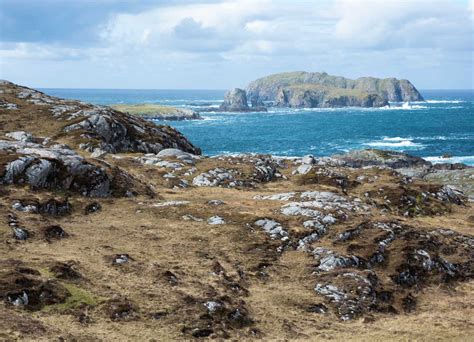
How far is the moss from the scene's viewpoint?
31.0m

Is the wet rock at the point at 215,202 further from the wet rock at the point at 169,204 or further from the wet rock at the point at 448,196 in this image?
the wet rock at the point at 448,196

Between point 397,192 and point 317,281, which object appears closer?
point 317,281

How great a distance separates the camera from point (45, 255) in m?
38.0

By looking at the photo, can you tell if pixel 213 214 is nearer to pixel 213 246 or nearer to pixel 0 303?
pixel 213 246

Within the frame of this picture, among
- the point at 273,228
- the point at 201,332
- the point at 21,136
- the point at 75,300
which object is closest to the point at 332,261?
the point at 273,228

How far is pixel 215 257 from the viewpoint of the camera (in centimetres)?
4322

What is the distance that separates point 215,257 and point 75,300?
13.9 m

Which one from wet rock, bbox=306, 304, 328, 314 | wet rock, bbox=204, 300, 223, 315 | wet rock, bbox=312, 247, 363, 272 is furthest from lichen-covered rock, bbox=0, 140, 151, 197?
wet rock, bbox=306, 304, 328, 314

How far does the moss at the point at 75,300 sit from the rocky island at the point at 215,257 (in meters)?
0.07

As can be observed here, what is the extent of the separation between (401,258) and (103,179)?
32.8 metres

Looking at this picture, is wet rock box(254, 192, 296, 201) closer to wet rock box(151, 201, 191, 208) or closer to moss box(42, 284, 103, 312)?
wet rock box(151, 201, 191, 208)

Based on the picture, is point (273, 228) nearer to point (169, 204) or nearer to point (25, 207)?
point (169, 204)

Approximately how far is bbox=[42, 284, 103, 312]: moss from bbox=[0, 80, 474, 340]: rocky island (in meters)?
0.07

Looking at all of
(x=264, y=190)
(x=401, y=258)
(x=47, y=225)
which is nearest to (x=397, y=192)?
(x=264, y=190)
